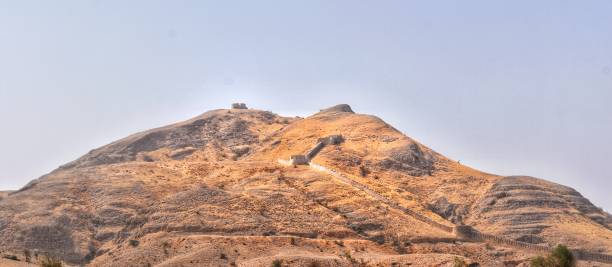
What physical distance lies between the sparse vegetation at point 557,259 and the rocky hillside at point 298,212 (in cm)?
351

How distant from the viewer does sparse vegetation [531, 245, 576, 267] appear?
Result: 2454 inches

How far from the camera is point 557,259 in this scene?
6341 cm

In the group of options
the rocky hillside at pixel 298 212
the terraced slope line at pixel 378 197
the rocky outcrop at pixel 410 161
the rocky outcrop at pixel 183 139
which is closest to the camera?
the rocky hillside at pixel 298 212

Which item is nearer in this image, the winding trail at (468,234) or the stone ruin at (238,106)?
the winding trail at (468,234)

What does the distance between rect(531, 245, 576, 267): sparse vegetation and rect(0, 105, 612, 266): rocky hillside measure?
351 centimetres

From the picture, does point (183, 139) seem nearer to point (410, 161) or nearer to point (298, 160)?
point (298, 160)

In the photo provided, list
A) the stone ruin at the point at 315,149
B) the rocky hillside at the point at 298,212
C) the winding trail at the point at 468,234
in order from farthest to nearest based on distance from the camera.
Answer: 1. the stone ruin at the point at 315,149
2. the winding trail at the point at 468,234
3. the rocky hillside at the point at 298,212

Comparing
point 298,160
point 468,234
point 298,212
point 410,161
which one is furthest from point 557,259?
point 298,160

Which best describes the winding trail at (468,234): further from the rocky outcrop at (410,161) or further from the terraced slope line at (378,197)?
the rocky outcrop at (410,161)

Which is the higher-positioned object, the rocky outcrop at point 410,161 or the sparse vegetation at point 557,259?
the rocky outcrop at point 410,161

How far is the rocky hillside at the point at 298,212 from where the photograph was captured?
6725 cm

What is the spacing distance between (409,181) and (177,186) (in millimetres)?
20868

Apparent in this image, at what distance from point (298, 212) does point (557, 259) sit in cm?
2075

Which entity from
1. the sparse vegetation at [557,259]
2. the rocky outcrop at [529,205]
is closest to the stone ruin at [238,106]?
the rocky outcrop at [529,205]
